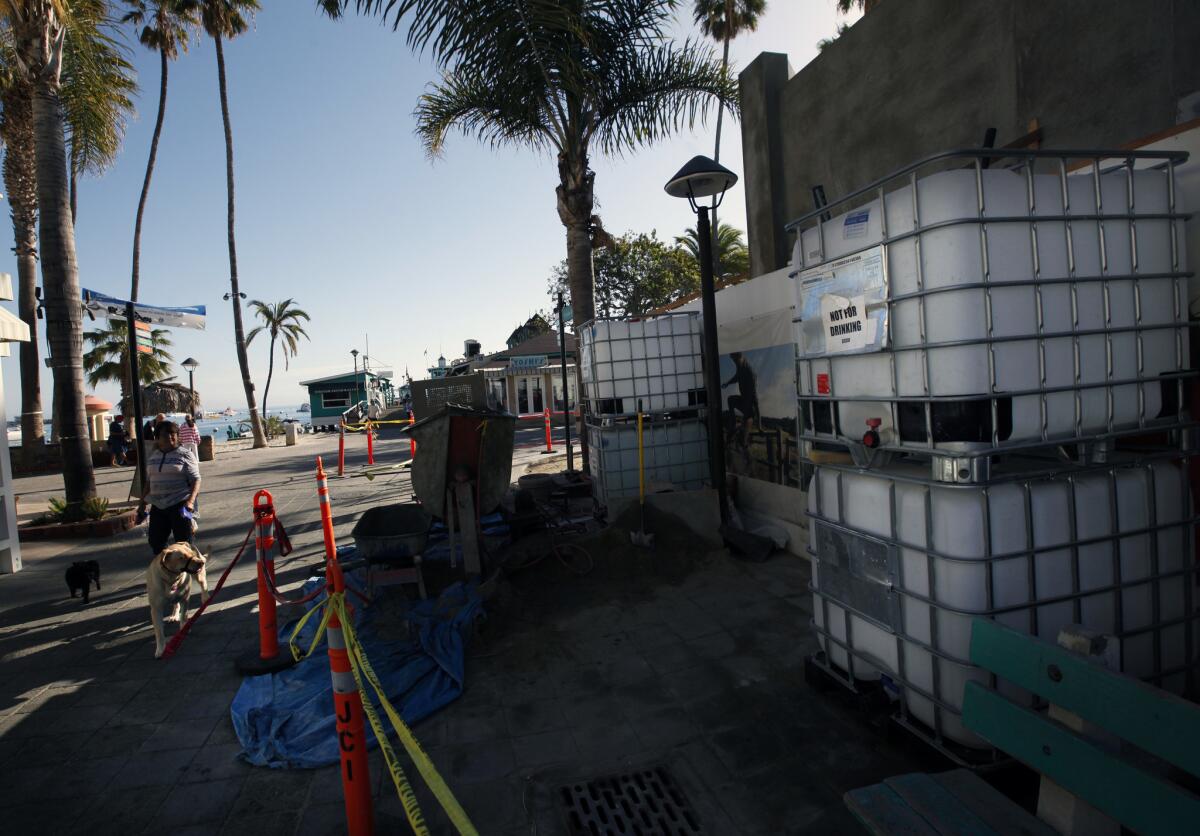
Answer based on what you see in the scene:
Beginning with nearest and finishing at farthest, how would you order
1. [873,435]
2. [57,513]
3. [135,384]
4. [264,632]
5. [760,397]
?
[873,435] < [264,632] < [760,397] < [135,384] < [57,513]

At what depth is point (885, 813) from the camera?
209 centimetres

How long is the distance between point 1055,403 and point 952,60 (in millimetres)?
6322

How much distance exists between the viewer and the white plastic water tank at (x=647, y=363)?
317 inches

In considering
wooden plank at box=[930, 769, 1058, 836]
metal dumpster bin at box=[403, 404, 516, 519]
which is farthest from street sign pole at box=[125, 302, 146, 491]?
wooden plank at box=[930, 769, 1058, 836]

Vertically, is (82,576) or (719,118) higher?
(719,118)

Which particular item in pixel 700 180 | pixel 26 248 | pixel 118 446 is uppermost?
pixel 26 248

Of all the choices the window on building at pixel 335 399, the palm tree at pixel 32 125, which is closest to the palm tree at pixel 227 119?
the palm tree at pixel 32 125

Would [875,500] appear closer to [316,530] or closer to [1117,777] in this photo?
[1117,777]

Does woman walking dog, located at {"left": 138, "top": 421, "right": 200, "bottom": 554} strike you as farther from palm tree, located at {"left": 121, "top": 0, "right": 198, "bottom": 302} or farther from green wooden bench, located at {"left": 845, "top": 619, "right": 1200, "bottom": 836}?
palm tree, located at {"left": 121, "top": 0, "right": 198, "bottom": 302}

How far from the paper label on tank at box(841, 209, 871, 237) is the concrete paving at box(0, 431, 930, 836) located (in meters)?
2.67

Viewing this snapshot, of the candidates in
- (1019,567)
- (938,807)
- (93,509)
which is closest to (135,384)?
(93,509)

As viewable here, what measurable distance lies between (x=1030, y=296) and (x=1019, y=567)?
46.2 inches

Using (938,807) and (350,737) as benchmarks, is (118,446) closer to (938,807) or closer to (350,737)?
(350,737)

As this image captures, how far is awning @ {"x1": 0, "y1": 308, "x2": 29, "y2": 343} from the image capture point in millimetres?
7819
